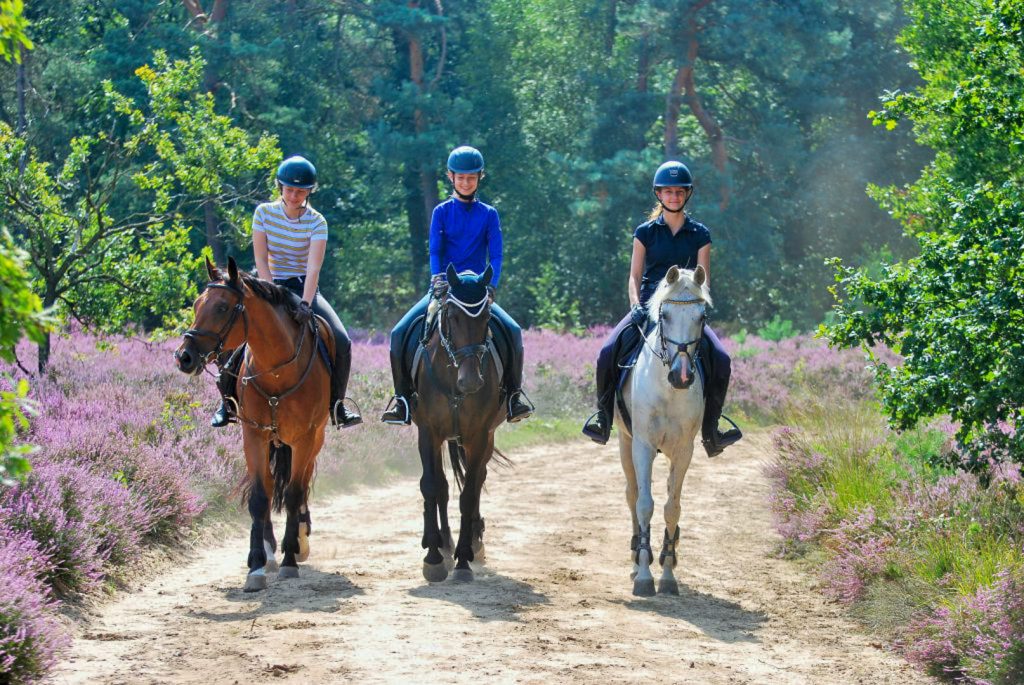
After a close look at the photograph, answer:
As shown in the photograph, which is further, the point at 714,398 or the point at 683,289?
the point at 714,398

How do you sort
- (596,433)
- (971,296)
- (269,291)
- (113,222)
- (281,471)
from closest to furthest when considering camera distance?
(971,296), (269,291), (281,471), (596,433), (113,222)

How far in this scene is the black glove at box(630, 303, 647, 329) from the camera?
9.98 metres

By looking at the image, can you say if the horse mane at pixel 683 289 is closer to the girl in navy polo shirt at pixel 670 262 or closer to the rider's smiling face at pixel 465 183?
the girl in navy polo shirt at pixel 670 262

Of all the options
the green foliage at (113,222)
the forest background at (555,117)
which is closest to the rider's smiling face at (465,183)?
the green foliage at (113,222)

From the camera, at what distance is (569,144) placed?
1683 inches

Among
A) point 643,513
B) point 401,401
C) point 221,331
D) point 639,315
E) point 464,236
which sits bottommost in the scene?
point 643,513

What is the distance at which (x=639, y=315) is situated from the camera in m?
10.0

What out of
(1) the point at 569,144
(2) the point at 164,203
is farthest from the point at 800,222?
(2) the point at 164,203

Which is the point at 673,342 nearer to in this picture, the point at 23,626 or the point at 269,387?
the point at 269,387

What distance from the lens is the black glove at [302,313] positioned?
9.91 m

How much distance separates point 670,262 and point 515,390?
1.70 m

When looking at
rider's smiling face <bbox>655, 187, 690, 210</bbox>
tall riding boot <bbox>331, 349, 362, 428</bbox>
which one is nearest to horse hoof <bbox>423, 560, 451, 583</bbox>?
tall riding boot <bbox>331, 349, 362, 428</bbox>

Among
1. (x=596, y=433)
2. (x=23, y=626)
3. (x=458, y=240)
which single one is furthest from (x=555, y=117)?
(x=23, y=626)

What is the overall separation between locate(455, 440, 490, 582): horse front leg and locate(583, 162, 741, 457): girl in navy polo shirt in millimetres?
1252
